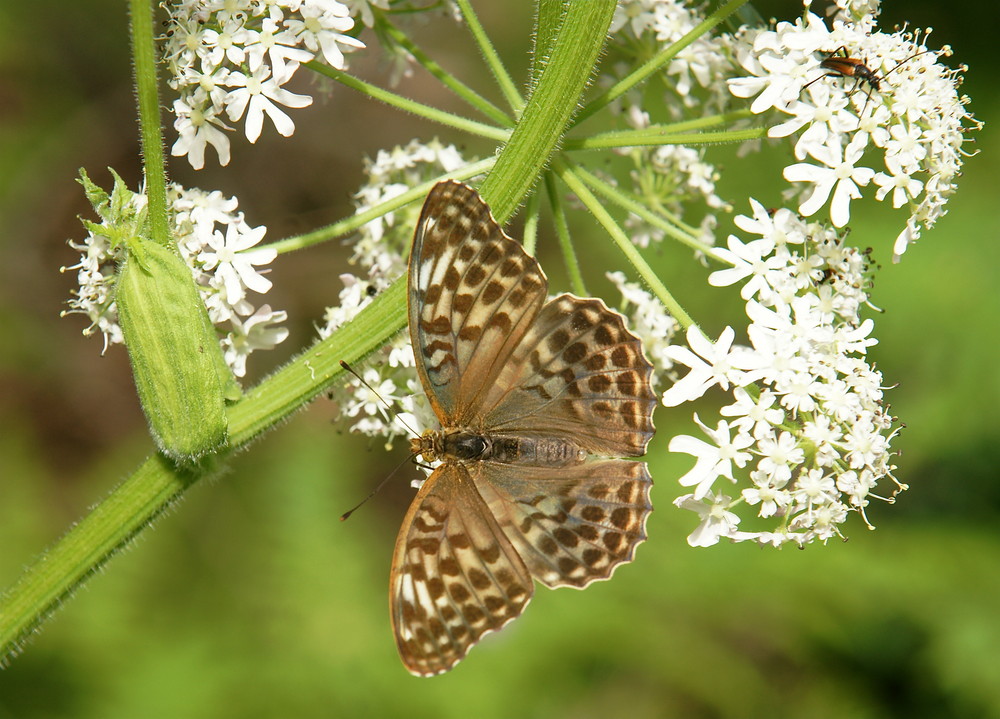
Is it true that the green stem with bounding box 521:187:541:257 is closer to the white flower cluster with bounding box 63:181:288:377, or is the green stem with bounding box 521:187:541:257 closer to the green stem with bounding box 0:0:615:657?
the green stem with bounding box 0:0:615:657

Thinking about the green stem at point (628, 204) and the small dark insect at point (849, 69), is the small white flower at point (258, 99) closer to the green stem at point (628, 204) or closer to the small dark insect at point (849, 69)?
the green stem at point (628, 204)

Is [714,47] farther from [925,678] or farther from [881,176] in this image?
[925,678]

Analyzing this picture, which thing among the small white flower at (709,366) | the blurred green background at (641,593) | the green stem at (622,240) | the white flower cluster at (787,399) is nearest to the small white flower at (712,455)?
the white flower cluster at (787,399)

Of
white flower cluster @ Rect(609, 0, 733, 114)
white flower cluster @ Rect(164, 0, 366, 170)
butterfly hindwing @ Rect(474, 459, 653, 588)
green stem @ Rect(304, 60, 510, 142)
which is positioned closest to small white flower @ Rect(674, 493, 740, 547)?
butterfly hindwing @ Rect(474, 459, 653, 588)

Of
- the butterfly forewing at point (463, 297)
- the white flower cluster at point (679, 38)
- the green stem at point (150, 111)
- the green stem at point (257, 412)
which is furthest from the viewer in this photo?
the white flower cluster at point (679, 38)

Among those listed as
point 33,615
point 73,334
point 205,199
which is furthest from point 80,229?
point 33,615
